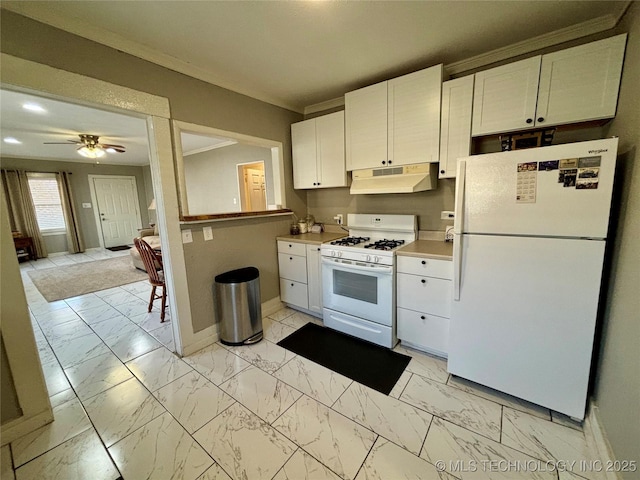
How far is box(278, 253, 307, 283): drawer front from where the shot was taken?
2.97 m

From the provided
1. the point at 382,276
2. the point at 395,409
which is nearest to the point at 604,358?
the point at 395,409

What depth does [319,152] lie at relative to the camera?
9.91ft

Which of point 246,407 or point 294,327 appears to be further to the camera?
point 294,327

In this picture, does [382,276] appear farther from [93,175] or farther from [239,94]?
[93,175]

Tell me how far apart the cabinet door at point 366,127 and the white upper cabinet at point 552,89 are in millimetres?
781

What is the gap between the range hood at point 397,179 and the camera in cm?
233

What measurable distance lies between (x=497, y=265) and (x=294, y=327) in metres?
2.04

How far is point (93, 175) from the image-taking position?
729 centimetres

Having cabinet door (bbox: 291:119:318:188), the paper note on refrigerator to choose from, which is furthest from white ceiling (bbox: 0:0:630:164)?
the paper note on refrigerator

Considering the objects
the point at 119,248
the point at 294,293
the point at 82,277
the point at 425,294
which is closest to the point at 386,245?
the point at 425,294

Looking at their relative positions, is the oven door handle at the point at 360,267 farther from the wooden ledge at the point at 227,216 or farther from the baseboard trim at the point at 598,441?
the baseboard trim at the point at 598,441

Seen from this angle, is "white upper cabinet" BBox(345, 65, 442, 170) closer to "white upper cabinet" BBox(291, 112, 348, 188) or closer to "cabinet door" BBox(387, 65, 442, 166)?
"cabinet door" BBox(387, 65, 442, 166)

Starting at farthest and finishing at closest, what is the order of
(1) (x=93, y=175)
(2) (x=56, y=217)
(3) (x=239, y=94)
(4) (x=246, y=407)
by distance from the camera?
(1) (x=93, y=175) → (2) (x=56, y=217) → (3) (x=239, y=94) → (4) (x=246, y=407)

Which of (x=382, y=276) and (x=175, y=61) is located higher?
(x=175, y=61)
